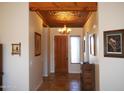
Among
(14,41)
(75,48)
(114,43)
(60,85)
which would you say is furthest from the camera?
(75,48)

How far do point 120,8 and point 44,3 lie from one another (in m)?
1.96

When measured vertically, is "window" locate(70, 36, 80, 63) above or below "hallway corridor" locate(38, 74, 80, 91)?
above

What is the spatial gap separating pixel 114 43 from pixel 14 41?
2452 millimetres

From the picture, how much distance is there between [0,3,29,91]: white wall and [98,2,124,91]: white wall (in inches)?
72.6

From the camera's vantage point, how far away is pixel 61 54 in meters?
11.0

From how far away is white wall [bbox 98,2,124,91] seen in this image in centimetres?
433

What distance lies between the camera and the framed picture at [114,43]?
4.23 meters

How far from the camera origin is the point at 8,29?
4.88 metres

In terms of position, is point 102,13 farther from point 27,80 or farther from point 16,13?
point 27,80

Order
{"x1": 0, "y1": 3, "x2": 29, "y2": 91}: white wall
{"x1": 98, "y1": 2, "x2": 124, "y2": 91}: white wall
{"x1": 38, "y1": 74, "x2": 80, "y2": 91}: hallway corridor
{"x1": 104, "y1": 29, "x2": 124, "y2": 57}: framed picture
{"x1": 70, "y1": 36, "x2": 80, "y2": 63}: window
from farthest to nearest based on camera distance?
1. {"x1": 70, "y1": 36, "x2": 80, "y2": 63}: window
2. {"x1": 38, "y1": 74, "x2": 80, "y2": 91}: hallway corridor
3. {"x1": 0, "y1": 3, "x2": 29, "y2": 91}: white wall
4. {"x1": 98, "y1": 2, "x2": 124, "y2": 91}: white wall
5. {"x1": 104, "y1": 29, "x2": 124, "y2": 57}: framed picture

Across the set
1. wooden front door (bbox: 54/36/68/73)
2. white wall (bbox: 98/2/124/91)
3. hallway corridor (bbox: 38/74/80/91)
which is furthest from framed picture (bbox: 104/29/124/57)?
wooden front door (bbox: 54/36/68/73)

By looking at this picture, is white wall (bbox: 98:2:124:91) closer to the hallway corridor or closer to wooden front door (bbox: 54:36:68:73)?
the hallway corridor

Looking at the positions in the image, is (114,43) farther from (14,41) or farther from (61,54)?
(61,54)

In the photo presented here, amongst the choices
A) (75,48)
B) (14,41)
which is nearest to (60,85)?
(14,41)
